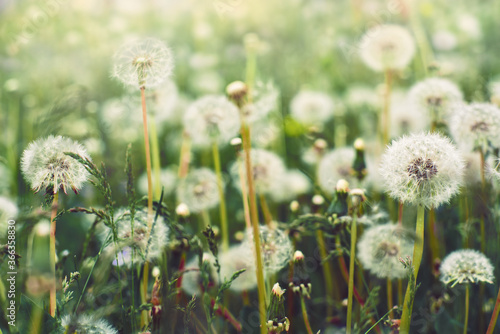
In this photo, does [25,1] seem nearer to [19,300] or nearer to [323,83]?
[323,83]

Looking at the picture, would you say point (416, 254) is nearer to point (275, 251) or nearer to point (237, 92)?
point (275, 251)

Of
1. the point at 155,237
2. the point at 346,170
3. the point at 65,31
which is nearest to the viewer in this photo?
the point at 155,237

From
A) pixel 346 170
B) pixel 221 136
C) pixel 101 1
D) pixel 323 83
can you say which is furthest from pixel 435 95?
pixel 101 1

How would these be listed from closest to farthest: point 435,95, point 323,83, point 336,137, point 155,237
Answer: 1. point 155,237
2. point 435,95
3. point 336,137
4. point 323,83

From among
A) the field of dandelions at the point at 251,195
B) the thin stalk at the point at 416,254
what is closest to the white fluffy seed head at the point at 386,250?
the field of dandelions at the point at 251,195

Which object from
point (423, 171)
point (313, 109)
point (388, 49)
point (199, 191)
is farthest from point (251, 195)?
point (313, 109)

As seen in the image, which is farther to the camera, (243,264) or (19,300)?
(243,264)

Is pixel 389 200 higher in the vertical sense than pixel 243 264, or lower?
higher

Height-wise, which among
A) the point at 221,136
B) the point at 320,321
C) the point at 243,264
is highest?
the point at 221,136

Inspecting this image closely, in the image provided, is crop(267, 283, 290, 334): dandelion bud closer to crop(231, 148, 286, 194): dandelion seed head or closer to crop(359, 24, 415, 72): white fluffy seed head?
crop(231, 148, 286, 194): dandelion seed head
